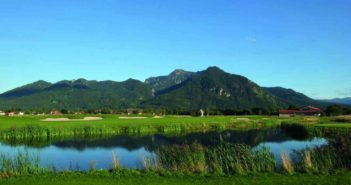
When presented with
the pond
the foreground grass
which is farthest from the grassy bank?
the foreground grass

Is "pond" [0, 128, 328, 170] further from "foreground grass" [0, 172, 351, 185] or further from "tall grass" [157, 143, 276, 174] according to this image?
"foreground grass" [0, 172, 351, 185]

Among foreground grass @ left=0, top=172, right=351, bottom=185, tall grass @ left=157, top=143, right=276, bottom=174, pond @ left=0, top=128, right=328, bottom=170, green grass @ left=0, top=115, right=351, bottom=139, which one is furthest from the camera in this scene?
green grass @ left=0, top=115, right=351, bottom=139

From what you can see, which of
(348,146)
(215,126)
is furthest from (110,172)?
(215,126)

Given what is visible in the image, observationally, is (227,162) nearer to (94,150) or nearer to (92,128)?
(94,150)

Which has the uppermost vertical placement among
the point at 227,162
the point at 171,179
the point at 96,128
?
the point at 96,128

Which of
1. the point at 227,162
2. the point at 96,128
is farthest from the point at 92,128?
the point at 227,162

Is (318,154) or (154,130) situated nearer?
(318,154)

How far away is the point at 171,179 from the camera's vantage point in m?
22.1

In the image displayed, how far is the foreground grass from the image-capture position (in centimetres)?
2073

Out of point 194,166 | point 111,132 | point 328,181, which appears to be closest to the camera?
point 328,181

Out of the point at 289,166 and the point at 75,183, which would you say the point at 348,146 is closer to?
the point at 289,166

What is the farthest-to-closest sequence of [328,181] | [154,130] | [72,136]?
[154,130] < [72,136] < [328,181]

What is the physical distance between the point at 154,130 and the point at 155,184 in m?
53.7

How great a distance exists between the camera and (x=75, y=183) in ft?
68.7
